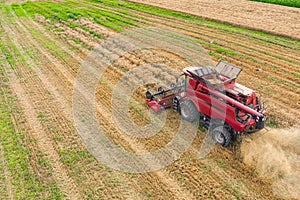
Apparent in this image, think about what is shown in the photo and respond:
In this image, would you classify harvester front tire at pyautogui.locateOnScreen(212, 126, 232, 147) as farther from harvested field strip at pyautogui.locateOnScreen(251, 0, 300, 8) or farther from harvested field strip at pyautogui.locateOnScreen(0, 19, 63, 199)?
harvested field strip at pyautogui.locateOnScreen(251, 0, 300, 8)

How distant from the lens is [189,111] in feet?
33.6

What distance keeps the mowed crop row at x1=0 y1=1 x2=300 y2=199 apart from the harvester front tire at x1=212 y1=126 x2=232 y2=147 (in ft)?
0.94

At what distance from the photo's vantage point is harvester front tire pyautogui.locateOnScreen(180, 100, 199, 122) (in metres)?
10.1

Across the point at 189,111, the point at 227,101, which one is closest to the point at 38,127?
the point at 189,111

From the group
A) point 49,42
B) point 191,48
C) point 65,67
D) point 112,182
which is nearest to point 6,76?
point 65,67

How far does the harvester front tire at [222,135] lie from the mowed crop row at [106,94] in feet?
0.94

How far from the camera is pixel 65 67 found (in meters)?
15.5

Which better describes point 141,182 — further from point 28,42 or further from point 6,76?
point 28,42

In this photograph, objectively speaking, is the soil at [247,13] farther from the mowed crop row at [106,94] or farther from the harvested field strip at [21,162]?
the harvested field strip at [21,162]

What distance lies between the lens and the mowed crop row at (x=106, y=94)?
8202mm

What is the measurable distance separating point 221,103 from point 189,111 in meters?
1.61

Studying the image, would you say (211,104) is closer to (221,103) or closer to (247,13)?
(221,103)

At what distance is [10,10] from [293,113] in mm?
27691

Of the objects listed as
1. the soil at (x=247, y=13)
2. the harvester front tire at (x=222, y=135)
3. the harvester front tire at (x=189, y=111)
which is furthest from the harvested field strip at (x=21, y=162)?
the soil at (x=247, y=13)
